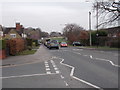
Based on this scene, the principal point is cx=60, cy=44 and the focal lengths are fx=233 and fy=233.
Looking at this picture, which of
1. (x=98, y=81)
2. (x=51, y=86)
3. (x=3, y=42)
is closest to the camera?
(x=51, y=86)

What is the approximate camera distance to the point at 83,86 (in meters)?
8.59

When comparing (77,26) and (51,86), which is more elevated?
(77,26)

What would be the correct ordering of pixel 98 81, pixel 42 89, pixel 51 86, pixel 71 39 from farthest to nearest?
pixel 71 39
pixel 98 81
pixel 51 86
pixel 42 89

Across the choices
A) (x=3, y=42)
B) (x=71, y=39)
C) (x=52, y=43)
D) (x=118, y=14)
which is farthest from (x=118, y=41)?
(x=71, y=39)

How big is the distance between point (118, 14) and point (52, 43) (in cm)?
1921

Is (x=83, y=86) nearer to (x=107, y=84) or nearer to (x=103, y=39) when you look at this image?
(x=107, y=84)

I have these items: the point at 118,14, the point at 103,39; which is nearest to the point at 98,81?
the point at 118,14

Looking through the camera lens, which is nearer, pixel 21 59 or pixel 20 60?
pixel 20 60

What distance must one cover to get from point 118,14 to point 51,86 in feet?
90.6

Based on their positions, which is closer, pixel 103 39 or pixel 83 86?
pixel 83 86

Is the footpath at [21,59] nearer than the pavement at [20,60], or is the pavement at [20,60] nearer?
the pavement at [20,60]

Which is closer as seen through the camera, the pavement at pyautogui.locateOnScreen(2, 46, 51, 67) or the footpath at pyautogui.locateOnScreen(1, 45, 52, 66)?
the pavement at pyautogui.locateOnScreen(2, 46, 51, 67)

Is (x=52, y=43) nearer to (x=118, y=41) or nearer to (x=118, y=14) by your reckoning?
(x=118, y=41)

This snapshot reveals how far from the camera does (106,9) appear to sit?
35.0m
